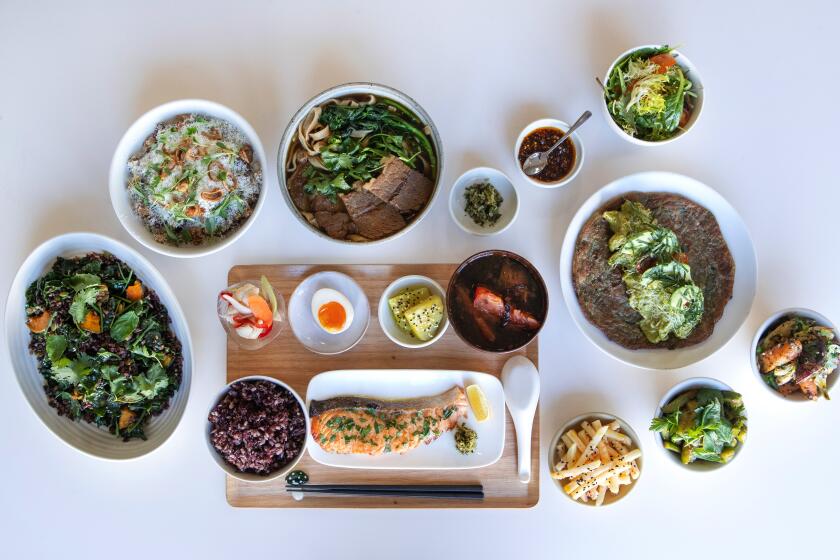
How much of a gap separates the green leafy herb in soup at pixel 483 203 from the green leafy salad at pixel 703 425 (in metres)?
1.04

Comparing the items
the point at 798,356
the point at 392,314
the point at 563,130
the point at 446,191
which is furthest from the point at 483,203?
the point at 798,356

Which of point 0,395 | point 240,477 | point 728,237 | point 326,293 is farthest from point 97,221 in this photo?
point 728,237

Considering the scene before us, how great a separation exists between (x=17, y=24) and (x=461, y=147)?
2056 mm

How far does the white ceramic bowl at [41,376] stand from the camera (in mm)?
2236

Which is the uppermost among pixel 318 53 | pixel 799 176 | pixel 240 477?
pixel 318 53

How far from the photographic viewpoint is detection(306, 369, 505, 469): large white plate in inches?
90.3

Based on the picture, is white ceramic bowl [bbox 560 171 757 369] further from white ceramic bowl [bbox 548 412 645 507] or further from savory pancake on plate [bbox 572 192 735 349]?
white ceramic bowl [bbox 548 412 645 507]

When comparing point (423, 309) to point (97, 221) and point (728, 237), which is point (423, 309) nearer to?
point (728, 237)

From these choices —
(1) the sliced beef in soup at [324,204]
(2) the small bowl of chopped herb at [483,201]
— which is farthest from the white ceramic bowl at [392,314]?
(1) the sliced beef in soup at [324,204]

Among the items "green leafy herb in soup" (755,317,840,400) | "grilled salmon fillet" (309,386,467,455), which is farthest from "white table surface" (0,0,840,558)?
"grilled salmon fillet" (309,386,467,455)

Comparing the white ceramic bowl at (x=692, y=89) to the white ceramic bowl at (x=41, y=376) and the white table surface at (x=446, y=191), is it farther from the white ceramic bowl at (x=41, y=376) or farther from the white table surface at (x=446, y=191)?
the white ceramic bowl at (x=41, y=376)

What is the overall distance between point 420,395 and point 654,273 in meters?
1.06

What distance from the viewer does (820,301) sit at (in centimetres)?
246

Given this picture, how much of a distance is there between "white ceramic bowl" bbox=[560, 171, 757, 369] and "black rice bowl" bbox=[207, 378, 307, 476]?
120 cm
